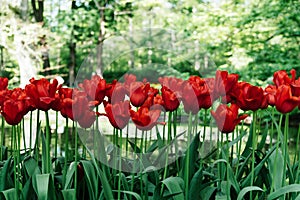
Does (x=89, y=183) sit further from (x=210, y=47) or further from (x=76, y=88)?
(x=210, y=47)

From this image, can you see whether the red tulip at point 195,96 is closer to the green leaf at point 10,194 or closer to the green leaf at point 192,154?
the green leaf at point 192,154

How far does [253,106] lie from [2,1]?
9282 mm

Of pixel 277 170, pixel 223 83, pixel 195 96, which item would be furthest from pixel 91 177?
pixel 277 170

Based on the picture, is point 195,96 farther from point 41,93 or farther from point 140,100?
point 41,93

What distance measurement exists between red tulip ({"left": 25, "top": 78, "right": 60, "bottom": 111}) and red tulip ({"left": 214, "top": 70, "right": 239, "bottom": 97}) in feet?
1.78


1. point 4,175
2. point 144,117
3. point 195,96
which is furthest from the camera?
point 4,175

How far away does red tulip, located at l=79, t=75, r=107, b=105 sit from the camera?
1.52 m

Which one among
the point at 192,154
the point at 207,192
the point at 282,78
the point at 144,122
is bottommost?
the point at 207,192

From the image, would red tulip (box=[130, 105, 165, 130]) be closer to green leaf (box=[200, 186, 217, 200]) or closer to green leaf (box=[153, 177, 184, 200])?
green leaf (box=[153, 177, 184, 200])

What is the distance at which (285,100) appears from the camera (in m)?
1.45

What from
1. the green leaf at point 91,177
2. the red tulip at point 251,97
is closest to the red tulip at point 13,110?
the green leaf at point 91,177

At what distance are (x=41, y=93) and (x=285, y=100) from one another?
0.75 metres

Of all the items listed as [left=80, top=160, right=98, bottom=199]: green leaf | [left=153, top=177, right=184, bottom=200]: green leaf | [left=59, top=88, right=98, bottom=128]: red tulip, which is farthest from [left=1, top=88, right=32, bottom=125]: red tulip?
[left=153, top=177, right=184, bottom=200]: green leaf

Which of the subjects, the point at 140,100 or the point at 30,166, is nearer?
the point at 140,100
